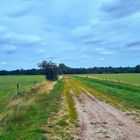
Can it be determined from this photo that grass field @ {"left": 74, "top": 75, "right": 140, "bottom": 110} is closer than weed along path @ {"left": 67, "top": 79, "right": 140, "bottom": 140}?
No

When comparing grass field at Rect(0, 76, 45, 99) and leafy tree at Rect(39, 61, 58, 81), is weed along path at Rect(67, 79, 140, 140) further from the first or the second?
leafy tree at Rect(39, 61, 58, 81)

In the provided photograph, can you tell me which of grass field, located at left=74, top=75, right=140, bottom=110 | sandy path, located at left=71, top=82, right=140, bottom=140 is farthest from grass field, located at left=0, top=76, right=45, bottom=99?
sandy path, located at left=71, top=82, right=140, bottom=140

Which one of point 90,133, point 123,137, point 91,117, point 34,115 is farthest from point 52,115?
point 123,137

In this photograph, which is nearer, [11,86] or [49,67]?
[11,86]

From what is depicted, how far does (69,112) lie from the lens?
20.8 meters

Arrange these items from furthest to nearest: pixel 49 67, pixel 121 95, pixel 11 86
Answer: pixel 49 67
pixel 11 86
pixel 121 95

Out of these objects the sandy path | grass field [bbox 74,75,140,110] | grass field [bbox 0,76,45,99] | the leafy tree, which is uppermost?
the leafy tree

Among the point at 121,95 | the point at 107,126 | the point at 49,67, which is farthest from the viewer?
the point at 49,67

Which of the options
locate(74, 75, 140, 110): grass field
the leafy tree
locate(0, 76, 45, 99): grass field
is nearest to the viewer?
locate(74, 75, 140, 110): grass field

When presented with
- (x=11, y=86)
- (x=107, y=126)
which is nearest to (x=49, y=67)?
(x=11, y=86)

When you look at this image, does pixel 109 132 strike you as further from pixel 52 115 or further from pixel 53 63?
pixel 53 63

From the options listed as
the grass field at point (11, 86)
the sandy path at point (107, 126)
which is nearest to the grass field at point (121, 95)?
the sandy path at point (107, 126)

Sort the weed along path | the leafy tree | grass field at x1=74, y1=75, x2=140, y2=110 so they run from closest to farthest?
the weed along path
grass field at x1=74, y1=75, x2=140, y2=110
the leafy tree

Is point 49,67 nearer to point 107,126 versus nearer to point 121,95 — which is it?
point 121,95
